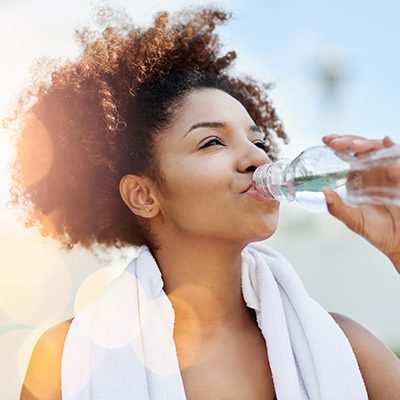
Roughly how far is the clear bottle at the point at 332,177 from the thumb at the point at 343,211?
6 centimetres

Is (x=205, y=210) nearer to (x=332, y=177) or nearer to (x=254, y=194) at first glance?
(x=254, y=194)

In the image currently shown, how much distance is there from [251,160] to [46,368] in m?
0.99

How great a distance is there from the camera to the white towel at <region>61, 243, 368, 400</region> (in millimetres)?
2223

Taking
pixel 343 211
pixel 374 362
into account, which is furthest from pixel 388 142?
pixel 374 362

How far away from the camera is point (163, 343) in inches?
90.4

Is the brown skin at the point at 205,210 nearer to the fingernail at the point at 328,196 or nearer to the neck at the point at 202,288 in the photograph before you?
the neck at the point at 202,288

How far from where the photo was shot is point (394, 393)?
224 cm

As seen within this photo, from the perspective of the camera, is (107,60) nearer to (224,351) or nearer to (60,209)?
(60,209)

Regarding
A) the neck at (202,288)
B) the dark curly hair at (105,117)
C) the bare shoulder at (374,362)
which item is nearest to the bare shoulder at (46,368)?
the neck at (202,288)

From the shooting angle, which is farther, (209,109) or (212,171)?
(209,109)

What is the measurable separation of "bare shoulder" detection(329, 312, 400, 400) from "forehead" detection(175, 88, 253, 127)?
83cm

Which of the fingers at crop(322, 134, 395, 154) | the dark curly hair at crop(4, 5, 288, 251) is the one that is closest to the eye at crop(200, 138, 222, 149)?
the dark curly hair at crop(4, 5, 288, 251)

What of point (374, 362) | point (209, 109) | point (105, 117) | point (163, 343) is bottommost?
point (374, 362)

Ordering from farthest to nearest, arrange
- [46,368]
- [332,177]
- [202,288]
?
[202,288] → [46,368] → [332,177]
